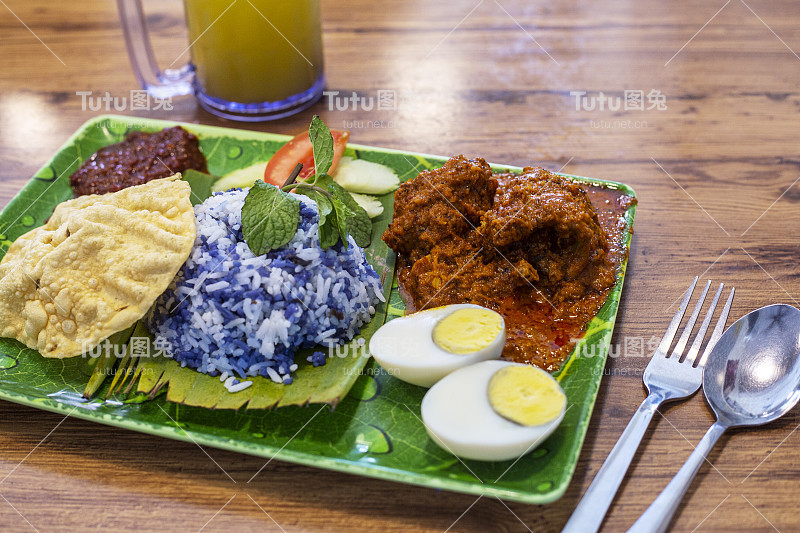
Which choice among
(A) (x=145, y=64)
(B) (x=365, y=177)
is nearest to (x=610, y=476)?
(B) (x=365, y=177)

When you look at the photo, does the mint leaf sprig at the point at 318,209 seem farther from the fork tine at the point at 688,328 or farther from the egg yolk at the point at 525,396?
the fork tine at the point at 688,328

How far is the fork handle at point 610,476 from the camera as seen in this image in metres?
2.21

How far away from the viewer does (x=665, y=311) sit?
10.1ft

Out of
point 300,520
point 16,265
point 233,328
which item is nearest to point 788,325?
point 300,520

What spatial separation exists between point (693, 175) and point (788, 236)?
2.14 ft

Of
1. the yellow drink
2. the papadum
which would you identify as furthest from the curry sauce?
the yellow drink

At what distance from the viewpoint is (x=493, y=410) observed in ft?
7.71

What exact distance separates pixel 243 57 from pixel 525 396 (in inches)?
111

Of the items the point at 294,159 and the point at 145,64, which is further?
the point at 145,64

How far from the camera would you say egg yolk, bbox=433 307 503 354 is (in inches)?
102

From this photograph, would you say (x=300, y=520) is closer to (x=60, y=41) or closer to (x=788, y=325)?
(x=788, y=325)

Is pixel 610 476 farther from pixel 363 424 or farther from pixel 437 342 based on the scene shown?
pixel 363 424

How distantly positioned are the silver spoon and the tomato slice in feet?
6.77

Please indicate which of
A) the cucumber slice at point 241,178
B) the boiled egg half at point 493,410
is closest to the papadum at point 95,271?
the cucumber slice at point 241,178
